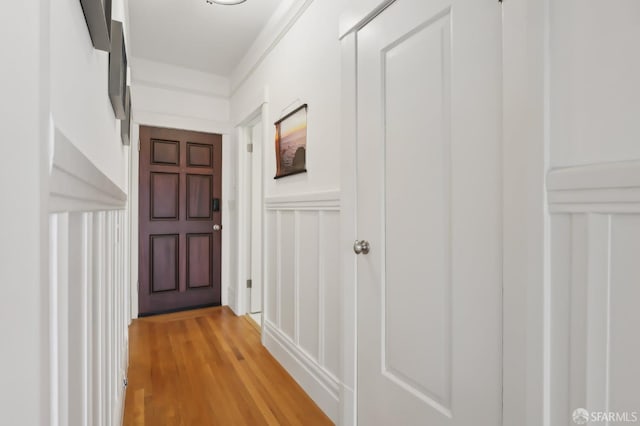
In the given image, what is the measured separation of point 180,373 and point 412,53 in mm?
2320

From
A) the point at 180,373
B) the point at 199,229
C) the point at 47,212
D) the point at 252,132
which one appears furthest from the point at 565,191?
the point at 199,229

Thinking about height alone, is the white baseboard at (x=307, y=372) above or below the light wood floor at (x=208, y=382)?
above

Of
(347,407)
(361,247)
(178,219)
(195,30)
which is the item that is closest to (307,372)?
(347,407)

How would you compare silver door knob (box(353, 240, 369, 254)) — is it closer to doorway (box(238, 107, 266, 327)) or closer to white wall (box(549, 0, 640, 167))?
white wall (box(549, 0, 640, 167))

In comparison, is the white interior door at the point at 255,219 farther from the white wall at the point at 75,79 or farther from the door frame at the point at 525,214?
the door frame at the point at 525,214

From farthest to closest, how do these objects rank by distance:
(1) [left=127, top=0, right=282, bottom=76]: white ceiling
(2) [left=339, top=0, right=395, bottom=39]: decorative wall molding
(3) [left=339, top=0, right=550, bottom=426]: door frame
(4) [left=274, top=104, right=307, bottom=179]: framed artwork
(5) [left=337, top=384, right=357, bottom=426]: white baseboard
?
(1) [left=127, top=0, right=282, bottom=76]: white ceiling < (4) [left=274, top=104, right=307, bottom=179]: framed artwork < (5) [left=337, top=384, right=357, bottom=426]: white baseboard < (2) [left=339, top=0, right=395, bottom=39]: decorative wall molding < (3) [left=339, top=0, right=550, bottom=426]: door frame

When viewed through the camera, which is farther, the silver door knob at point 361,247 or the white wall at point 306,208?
the white wall at point 306,208

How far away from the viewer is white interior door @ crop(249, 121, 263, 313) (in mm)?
3396

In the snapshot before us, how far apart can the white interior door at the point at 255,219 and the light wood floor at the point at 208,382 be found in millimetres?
481

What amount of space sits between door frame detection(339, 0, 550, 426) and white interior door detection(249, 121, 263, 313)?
8.99 feet

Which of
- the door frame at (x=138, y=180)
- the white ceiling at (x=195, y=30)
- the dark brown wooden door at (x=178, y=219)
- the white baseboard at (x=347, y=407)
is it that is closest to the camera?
the white baseboard at (x=347, y=407)

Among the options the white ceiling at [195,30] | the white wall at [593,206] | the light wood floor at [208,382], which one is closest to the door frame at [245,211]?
the light wood floor at [208,382]

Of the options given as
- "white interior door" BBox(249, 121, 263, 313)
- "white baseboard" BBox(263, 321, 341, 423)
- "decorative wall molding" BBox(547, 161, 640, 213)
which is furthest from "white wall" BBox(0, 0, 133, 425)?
"white interior door" BBox(249, 121, 263, 313)

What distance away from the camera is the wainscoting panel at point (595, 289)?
0.67m
